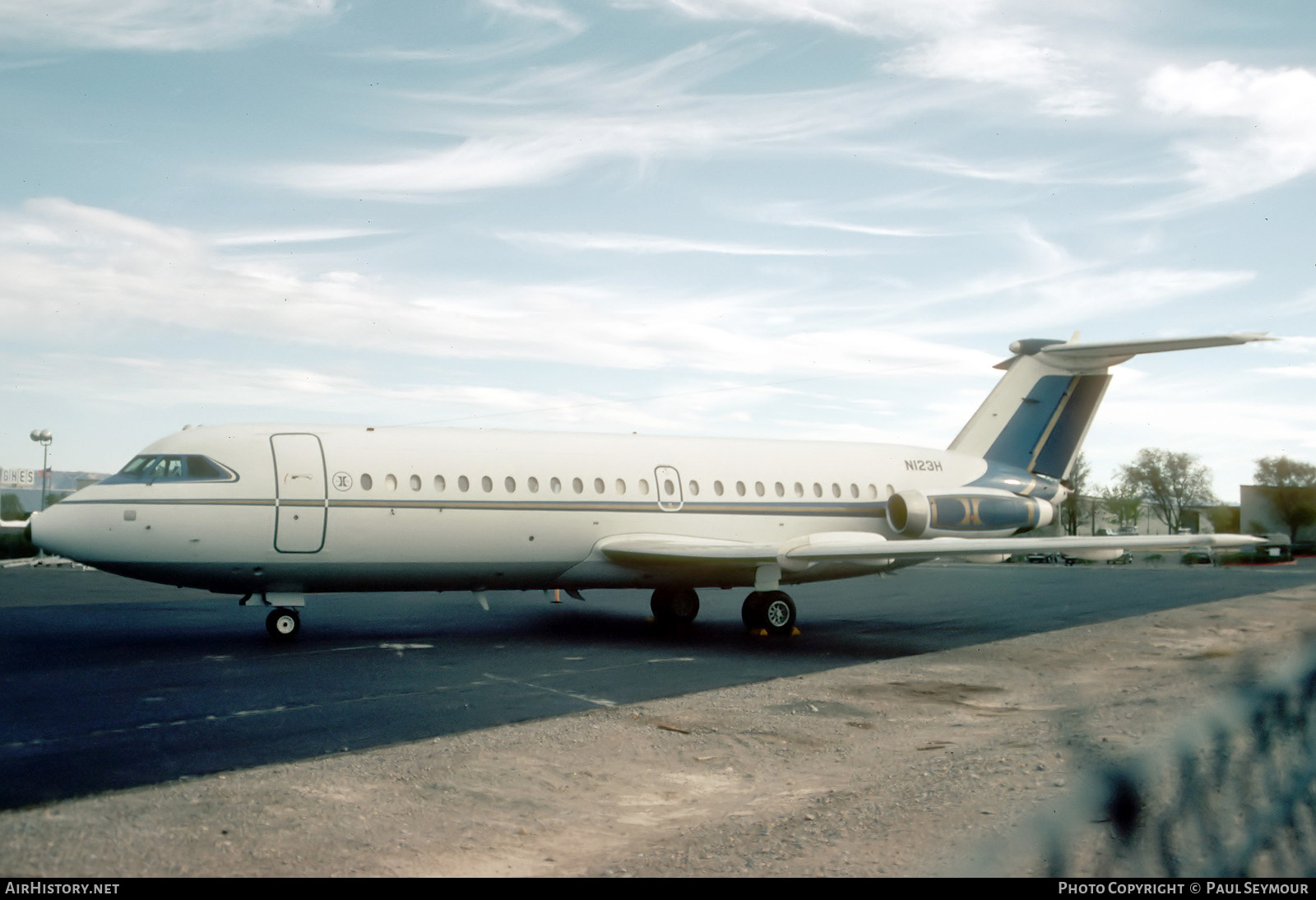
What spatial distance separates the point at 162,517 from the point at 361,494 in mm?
2726

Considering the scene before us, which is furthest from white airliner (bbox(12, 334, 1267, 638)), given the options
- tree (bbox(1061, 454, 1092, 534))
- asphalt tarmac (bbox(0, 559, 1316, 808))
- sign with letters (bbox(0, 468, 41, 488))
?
sign with letters (bbox(0, 468, 41, 488))

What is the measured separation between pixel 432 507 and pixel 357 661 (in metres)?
2.97

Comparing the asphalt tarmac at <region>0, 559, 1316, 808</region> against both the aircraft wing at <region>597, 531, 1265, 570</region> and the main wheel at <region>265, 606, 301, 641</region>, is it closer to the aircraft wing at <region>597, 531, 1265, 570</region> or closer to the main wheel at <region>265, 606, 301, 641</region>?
the main wheel at <region>265, 606, 301, 641</region>

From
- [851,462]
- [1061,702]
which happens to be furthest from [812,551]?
[1061,702]

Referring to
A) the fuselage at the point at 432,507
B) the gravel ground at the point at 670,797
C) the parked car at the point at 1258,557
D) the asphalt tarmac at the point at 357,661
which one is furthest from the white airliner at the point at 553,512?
the parked car at the point at 1258,557

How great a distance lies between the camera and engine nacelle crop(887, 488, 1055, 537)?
61.6ft

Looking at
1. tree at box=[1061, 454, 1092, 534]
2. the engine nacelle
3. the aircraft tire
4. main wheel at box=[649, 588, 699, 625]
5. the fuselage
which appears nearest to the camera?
the fuselage

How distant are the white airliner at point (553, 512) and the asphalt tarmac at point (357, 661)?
1.08 m

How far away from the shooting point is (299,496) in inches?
578

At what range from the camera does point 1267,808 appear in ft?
18.6

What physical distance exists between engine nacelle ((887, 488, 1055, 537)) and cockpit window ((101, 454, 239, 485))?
38.7ft

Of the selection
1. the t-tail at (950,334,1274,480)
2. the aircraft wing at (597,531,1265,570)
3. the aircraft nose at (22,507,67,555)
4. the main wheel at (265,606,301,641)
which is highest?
the t-tail at (950,334,1274,480)

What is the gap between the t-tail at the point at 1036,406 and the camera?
21.0m

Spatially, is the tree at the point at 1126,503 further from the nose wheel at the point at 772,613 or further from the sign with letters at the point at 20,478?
the sign with letters at the point at 20,478
